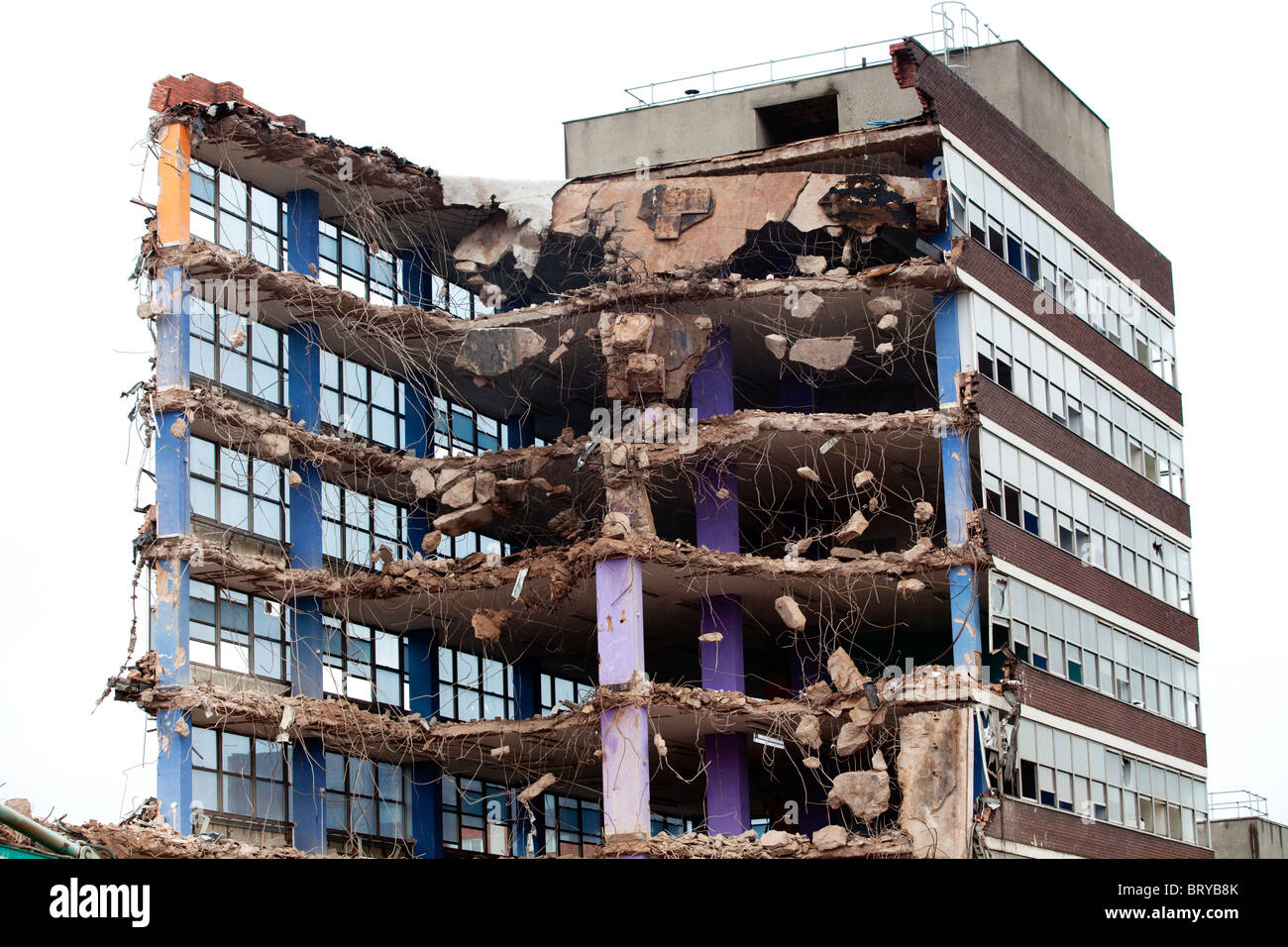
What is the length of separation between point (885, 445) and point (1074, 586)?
502cm

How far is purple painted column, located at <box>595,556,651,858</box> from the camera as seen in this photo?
34438mm

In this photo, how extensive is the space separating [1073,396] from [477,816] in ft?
51.3

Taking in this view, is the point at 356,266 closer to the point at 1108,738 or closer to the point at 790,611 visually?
the point at 790,611

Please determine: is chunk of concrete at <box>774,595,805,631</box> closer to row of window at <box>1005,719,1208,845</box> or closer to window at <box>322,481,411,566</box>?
row of window at <box>1005,719,1208,845</box>

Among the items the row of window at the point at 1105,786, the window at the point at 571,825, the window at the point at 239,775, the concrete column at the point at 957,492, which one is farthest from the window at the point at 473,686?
the row of window at the point at 1105,786

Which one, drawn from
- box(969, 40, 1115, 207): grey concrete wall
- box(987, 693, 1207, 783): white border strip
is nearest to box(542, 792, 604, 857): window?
box(987, 693, 1207, 783): white border strip

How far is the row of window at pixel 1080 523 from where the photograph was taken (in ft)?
122

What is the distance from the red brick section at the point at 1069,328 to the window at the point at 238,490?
46.9ft

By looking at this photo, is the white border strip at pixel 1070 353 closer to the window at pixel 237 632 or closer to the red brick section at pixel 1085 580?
the red brick section at pixel 1085 580

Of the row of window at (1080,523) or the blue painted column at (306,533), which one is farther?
the row of window at (1080,523)
